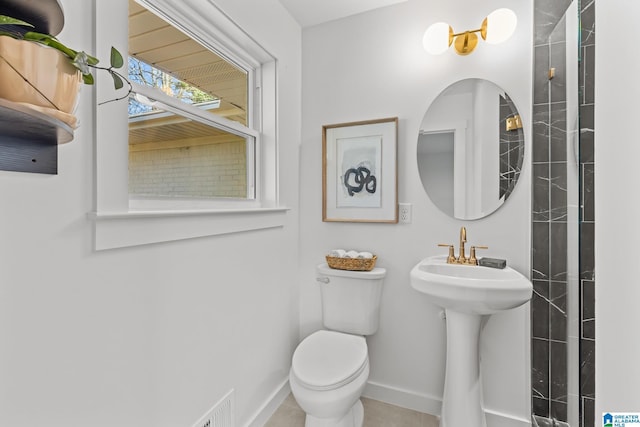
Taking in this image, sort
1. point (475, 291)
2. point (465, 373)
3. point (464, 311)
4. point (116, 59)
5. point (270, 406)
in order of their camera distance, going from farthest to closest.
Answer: point (270, 406) < point (465, 373) < point (464, 311) < point (475, 291) < point (116, 59)

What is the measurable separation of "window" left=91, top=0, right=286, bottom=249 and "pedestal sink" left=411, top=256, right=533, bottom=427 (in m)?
0.91

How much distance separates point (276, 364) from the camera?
1.76 m

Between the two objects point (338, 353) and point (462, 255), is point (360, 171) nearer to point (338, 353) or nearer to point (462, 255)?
point (462, 255)

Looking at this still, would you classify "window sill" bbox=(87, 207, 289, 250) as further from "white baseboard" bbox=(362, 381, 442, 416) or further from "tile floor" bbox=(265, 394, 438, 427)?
"white baseboard" bbox=(362, 381, 442, 416)

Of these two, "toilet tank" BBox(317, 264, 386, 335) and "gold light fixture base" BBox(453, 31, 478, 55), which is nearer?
"gold light fixture base" BBox(453, 31, 478, 55)

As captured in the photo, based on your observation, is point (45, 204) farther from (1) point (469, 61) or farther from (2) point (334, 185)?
(1) point (469, 61)

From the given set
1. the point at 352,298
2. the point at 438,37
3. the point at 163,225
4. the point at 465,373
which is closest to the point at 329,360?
the point at 352,298

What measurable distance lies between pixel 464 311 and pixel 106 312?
52.6 inches

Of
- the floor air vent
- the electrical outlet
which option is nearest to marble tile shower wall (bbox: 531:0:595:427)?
the electrical outlet

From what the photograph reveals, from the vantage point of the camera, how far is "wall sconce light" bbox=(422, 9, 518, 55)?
4.91ft

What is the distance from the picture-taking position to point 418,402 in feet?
5.78

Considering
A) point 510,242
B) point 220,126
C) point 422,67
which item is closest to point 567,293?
point 510,242
